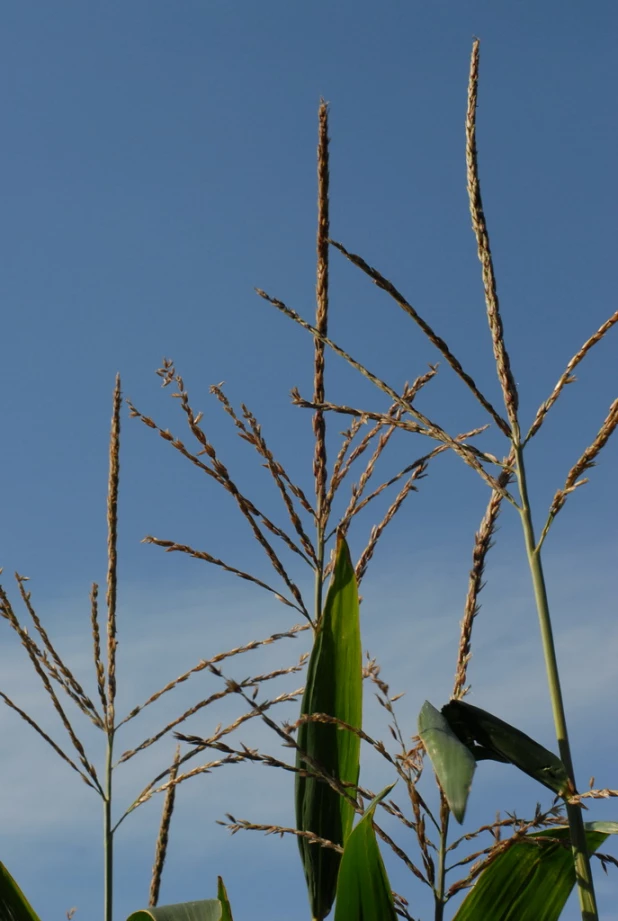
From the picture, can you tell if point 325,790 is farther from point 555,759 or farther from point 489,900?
point 555,759

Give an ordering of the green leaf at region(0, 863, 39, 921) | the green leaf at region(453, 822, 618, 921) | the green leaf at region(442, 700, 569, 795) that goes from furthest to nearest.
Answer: the green leaf at region(0, 863, 39, 921) → the green leaf at region(453, 822, 618, 921) → the green leaf at region(442, 700, 569, 795)

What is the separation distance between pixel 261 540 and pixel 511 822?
30.5 inches

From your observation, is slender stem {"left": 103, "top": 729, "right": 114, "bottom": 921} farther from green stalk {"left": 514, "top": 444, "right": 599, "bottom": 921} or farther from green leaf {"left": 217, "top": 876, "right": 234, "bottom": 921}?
green stalk {"left": 514, "top": 444, "right": 599, "bottom": 921}

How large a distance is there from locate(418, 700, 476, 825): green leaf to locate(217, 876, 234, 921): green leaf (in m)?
0.58

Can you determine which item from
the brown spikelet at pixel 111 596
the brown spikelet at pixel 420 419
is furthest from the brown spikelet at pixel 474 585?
the brown spikelet at pixel 111 596

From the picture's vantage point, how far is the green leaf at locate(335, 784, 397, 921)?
1442 millimetres

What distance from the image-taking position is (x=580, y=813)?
1.22 m

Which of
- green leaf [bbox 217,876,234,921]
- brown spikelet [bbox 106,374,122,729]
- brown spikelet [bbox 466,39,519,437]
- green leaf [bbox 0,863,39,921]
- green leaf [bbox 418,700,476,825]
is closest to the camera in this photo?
green leaf [bbox 418,700,476,825]

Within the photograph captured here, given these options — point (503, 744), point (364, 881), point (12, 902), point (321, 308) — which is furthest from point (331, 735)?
point (321, 308)

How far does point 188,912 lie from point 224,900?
0.14 metres

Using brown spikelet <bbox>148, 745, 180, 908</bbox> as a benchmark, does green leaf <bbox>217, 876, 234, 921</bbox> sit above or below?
below

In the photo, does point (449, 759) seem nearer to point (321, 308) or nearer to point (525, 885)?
point (525, 885)

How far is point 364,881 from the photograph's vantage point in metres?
1.47

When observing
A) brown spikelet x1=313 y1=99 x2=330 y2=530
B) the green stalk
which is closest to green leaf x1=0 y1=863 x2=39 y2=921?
brown spikelet x1=313 y1=99 x2=330 y2=530
